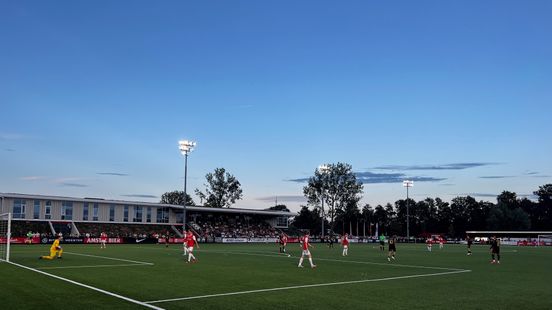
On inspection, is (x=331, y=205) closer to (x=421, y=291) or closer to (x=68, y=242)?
(x=68, y=242)

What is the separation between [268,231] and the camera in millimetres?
107875

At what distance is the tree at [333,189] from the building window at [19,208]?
2293 inches

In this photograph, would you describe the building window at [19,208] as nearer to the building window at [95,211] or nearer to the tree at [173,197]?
the building window at [95,211]

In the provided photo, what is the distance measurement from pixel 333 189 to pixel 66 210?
186ft

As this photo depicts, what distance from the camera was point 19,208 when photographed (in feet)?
270

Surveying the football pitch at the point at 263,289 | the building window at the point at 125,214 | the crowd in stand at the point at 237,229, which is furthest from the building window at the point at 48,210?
the football pitch at the point at 263,289

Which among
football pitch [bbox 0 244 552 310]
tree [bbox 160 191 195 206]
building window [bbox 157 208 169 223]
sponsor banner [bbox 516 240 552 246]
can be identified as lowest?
sponsor banner [bbox 516 240 552 246]

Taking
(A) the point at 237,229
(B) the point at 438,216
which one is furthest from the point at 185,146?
(B) the point at 438,216

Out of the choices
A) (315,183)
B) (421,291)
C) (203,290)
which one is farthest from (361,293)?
(315,183)

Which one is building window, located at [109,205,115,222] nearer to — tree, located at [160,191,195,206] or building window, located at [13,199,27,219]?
building window, located at [13,199,27,219]

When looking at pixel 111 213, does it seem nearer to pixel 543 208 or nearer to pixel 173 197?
pixel 173 197

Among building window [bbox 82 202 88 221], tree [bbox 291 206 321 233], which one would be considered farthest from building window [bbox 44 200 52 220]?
tree [bbox 291 206 321 233]

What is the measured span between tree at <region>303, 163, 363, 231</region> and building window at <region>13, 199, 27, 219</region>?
58.2m

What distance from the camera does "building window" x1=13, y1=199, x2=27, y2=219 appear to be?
269ft
